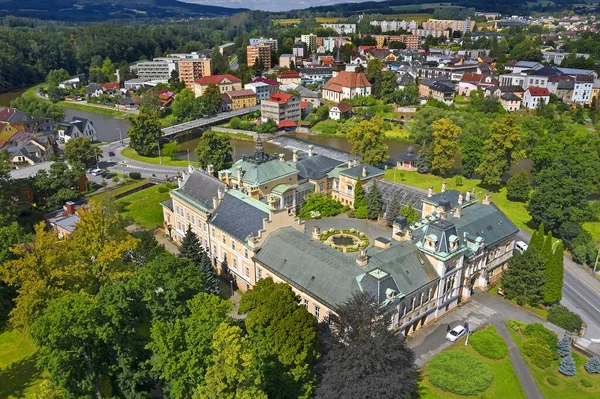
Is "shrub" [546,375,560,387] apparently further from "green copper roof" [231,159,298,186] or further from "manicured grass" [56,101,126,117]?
"manicured grass" [56,101,126,117]

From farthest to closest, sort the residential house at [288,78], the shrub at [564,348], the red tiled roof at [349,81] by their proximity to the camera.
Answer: the residential house at [288,78], the red tiled roof at [349,81], the shrub at [564,348]

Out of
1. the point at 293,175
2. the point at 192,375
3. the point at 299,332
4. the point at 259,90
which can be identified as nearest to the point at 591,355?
the point at 299,332

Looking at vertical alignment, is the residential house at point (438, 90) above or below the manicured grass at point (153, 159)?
above

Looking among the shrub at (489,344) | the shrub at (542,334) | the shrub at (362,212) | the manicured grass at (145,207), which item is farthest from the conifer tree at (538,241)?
the manicured grass at (145,207)

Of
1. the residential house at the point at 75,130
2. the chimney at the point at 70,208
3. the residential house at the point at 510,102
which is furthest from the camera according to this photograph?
the residential house at the point at 510,102

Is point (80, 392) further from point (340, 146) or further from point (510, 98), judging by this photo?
point (510, 98)

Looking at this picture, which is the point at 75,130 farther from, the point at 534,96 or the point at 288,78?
the point at 534,96

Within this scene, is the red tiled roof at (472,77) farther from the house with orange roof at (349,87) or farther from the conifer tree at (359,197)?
the conifer tree at (359,197)
